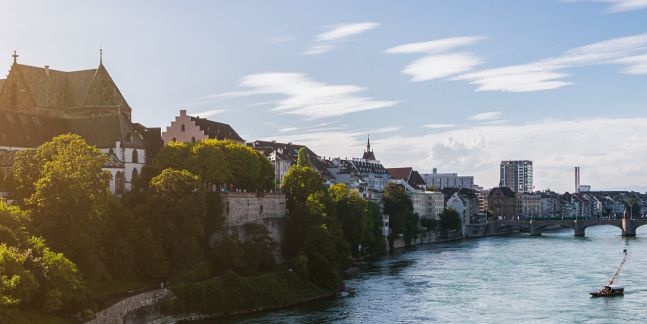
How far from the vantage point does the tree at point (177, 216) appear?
190 ft

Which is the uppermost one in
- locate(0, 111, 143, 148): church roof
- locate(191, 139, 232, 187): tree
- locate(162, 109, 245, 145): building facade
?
locate(162, 109, 245, 145): building facade

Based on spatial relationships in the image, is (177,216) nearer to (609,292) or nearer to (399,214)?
(609,292)

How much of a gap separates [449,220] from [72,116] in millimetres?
89972

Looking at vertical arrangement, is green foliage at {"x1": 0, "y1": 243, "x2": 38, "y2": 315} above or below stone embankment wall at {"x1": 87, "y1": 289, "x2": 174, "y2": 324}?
above

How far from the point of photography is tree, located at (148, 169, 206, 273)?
57.9 m

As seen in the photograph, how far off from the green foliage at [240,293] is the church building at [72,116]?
41.5 feet

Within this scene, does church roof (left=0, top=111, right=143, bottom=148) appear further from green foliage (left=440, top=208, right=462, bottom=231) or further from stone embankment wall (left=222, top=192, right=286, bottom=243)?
green foliage (left=440, top=208, right=462, bottom=231)

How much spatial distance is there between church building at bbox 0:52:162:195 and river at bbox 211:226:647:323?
19.0 meters

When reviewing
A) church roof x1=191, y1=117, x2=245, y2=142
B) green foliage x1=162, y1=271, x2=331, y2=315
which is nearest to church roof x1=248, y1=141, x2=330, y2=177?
church roof x1=191, y1=117, x2=245, y2=142

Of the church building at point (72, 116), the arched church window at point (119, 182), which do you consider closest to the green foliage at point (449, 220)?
the church building at point (72, 116)

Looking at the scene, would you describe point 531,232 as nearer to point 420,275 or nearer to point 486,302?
point 420,275

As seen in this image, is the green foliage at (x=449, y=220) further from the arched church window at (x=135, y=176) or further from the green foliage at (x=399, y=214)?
the arched church window at (x=135, y=176)

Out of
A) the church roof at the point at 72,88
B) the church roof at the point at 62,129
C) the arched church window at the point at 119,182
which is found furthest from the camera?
the church roof at the point at 72,88

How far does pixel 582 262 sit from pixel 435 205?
73.8 m
